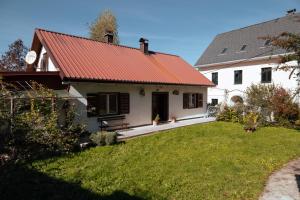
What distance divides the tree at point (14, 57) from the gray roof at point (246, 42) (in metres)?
25.8

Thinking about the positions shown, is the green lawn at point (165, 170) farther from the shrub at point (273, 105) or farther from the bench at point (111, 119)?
the shrub at point (273, 105)

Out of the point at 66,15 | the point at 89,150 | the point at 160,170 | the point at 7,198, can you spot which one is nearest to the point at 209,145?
the point at 160,170

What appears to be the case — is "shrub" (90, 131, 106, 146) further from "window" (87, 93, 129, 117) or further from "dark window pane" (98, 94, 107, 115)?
"dark window pane" (98, 94, 107, 115)

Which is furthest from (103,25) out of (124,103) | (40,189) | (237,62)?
(40,189)

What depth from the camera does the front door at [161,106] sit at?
59.6 ft

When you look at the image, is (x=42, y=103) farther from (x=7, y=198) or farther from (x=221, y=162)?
(x=221, y=162)

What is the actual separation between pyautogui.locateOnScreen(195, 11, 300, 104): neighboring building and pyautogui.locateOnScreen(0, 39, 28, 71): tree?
25.8 metres

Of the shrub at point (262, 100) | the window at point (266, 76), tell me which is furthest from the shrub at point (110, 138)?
the window at point (266, 76)

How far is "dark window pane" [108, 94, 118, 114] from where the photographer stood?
48.9 feet

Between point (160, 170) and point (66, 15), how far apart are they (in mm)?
17928

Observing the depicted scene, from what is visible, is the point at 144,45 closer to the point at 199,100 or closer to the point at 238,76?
the point at 199,100

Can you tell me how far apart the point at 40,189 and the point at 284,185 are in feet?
21.7

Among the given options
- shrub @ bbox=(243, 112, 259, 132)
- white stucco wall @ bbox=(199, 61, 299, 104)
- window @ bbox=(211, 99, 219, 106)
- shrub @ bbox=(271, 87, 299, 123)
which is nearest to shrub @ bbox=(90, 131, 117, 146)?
shrub @ bbox=(243, 112, 259, 132)

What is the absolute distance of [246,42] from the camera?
28.9 meters
